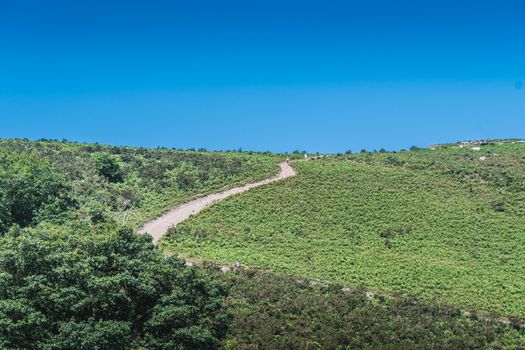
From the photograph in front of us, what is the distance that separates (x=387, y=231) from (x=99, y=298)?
105ft

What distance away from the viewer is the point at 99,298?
2522 centimetres

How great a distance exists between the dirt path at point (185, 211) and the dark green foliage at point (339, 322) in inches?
541

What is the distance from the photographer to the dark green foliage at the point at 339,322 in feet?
96.0

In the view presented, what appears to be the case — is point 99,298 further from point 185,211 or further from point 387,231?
point 387,231

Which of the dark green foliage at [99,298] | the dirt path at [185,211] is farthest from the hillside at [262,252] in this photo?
the dirt path at [185,211]

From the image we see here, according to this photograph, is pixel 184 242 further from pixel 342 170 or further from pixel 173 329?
pixel 342 170

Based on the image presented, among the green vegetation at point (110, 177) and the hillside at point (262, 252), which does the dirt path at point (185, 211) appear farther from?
the green vegetation at point (110, 177)

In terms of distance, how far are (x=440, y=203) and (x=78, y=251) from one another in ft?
137

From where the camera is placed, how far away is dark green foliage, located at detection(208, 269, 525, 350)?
2925 cm

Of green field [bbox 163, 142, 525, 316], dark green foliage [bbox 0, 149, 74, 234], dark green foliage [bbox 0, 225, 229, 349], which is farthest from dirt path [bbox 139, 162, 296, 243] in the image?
dark green foliage [bbox 0, 225, 229, 349]

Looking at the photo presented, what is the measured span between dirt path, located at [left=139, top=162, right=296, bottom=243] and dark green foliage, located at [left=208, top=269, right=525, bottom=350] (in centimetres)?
1374

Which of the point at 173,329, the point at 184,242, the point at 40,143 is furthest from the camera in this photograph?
the point at 40,143

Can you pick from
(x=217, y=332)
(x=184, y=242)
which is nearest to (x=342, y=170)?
(x=184, y=242)

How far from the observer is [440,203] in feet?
195
